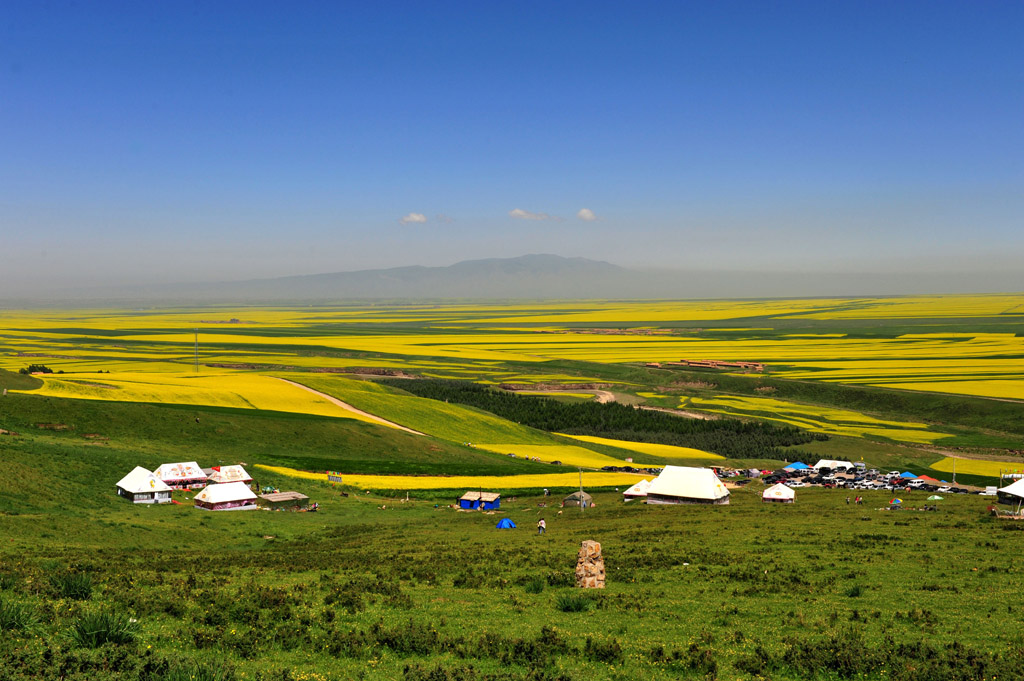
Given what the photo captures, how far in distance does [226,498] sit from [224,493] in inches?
13.2

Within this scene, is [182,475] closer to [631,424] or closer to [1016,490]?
[1016,490]

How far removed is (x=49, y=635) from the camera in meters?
13.2

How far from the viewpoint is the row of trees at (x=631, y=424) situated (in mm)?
79312

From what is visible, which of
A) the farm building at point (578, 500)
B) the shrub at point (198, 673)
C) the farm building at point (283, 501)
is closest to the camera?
the shrub at point (198, 673)

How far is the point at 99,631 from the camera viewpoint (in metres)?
13.0

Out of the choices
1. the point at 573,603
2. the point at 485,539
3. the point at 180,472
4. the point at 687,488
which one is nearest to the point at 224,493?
the point at 180,472

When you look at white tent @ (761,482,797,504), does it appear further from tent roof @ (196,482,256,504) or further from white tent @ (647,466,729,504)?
tent roof @ (196,482,256,504)

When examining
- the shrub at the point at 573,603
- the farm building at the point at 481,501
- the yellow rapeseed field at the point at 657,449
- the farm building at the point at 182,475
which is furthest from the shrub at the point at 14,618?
the yellow rapeseed field at the point at 657,449

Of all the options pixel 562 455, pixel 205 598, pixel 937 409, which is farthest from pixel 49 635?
pixel 937 409

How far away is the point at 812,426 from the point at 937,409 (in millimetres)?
18845

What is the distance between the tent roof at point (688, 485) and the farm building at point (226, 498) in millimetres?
25386

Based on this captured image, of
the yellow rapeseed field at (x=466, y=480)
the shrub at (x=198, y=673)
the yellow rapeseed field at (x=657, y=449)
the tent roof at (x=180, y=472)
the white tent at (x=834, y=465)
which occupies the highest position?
the shrub at (x=198, y=673)

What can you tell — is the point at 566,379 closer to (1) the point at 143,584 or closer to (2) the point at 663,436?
(2) the point at 663,436

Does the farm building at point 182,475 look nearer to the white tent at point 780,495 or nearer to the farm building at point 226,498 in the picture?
the farm building at point 226,498
